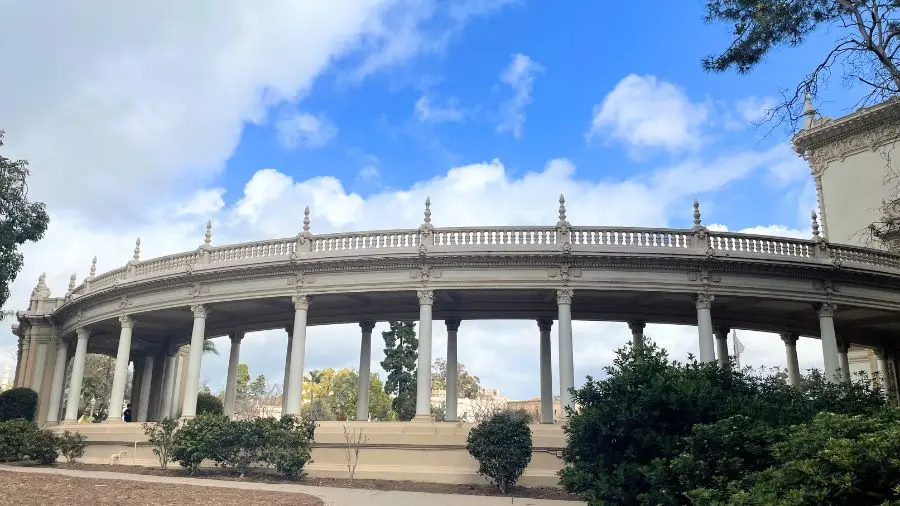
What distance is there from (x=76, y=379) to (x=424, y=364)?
744 inches

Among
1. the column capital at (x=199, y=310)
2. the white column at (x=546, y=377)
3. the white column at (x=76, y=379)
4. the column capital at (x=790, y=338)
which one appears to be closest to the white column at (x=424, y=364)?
the white column at (x=546, y=377)

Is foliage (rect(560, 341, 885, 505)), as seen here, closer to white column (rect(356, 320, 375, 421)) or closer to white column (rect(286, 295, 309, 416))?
white column (rect(286, 295, 309, 416))

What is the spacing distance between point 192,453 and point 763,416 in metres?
17.2

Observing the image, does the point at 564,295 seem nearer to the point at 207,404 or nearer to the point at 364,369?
the point at 364,369

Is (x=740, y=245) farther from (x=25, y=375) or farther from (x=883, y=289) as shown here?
(x=25, y=375)

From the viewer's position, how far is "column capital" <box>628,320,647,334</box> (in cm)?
3002

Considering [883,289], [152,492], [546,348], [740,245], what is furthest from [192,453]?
[883,289]

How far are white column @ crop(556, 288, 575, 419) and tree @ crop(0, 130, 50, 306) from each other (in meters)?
20.5

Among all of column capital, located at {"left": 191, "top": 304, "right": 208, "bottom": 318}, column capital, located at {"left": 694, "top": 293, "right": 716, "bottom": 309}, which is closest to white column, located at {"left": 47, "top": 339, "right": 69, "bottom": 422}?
column capital, located at {"left": 191, "top": 304, "right": 208, "bottom": 318}

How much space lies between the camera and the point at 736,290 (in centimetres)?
2588

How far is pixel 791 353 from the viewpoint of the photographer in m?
31.8

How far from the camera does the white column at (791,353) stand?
103ft

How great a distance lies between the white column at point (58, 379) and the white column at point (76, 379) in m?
3.23

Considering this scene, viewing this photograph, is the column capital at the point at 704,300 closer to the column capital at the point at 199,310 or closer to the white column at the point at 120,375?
the column capital at the point at 199,310
